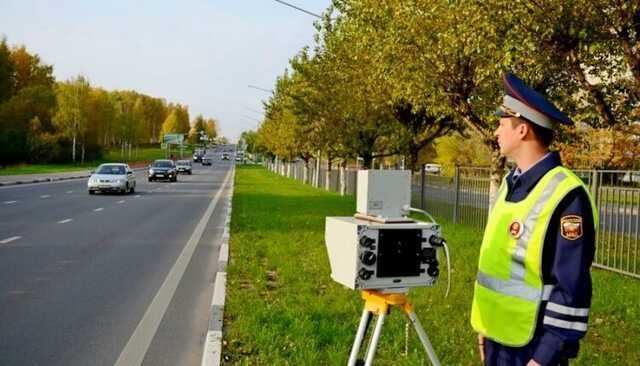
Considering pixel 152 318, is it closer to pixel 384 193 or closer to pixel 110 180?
pixel 384 193

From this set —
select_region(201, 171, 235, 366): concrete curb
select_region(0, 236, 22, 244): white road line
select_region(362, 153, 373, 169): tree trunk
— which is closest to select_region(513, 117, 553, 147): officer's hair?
select_region(201, 171, 235, 366): concrete curb

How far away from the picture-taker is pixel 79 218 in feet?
55.5

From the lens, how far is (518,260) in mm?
2580

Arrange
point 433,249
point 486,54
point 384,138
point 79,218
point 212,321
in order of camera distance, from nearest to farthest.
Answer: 1. point 433,249
2. point 212,321
3. point 486,54
4. point 79,218
5. point 384,138

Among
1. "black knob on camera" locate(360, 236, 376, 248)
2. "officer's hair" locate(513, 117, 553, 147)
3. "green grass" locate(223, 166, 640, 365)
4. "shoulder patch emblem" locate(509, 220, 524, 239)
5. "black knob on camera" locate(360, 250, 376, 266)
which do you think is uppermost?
"officer's hair" locate(513, 117, 553, 147)

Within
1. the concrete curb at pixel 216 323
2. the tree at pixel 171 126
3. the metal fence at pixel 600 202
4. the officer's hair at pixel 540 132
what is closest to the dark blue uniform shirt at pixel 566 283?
the officer's hair at pixel 540 132

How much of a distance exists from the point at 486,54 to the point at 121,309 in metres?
6.97

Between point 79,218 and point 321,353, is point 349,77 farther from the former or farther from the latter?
point 321,353

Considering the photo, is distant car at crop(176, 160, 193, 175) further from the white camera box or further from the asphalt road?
the white camera box

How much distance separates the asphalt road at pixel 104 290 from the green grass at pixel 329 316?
478mm

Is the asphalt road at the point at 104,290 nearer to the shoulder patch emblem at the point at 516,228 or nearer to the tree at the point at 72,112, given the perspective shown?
the shoulder patch emblem at the point at 516,228

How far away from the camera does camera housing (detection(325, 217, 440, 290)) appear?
312cm

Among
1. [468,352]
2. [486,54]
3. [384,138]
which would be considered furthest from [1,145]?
[468,352]

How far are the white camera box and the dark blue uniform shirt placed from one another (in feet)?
3.13
